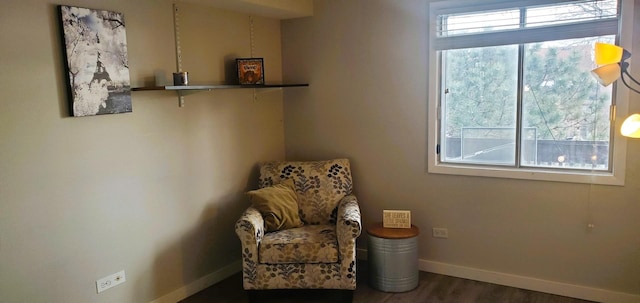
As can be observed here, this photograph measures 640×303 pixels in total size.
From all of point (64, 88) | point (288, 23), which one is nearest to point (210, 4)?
point (288, 23)

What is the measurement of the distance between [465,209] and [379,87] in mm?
1169

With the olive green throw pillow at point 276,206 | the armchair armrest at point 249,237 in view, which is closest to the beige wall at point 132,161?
the olive green throw pillow at point 276,206

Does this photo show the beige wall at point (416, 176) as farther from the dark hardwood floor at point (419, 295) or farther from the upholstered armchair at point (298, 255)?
the upholstered armchair at point (298, 255)

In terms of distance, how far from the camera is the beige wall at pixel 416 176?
Result: 317cm

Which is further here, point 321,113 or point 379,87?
point 321,113

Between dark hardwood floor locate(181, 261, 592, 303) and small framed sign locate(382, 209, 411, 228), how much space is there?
477mm

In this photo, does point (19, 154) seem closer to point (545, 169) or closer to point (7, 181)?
point (7, 181)

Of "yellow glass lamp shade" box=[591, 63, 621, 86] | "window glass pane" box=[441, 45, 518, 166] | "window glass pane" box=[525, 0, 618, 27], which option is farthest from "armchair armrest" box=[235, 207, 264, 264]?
"window glass pane" box=[525, 0, 618, 27]

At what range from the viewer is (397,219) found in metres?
3.58

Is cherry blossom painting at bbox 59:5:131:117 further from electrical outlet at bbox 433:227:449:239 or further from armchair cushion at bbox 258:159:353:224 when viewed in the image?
electrical outlet at bbox 433:227:449:239

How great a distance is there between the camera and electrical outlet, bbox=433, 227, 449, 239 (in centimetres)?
374

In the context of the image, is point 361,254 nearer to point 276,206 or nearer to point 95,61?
point 276,206

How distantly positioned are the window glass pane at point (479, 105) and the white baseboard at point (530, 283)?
2.76 feet

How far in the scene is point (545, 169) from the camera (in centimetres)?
335
